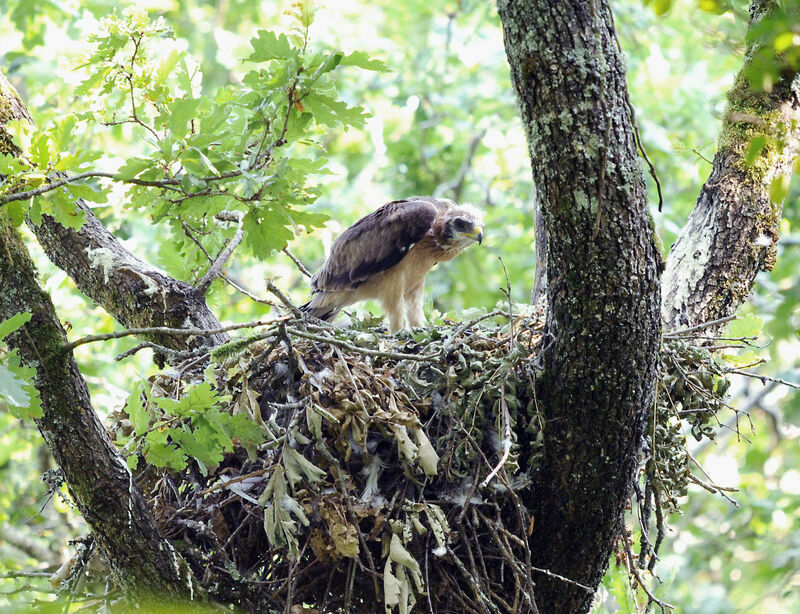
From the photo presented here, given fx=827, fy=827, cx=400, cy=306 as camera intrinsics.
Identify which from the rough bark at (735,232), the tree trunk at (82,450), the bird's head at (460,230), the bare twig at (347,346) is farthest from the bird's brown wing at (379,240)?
the tree trunk at (82,450)

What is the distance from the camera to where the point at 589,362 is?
127 inches

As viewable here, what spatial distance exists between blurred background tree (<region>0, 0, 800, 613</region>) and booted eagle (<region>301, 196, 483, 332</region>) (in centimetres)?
24

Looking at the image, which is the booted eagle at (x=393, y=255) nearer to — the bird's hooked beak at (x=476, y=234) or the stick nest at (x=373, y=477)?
the bird's hooked beak at (x=476, y=234)

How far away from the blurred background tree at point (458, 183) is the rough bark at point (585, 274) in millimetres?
1966

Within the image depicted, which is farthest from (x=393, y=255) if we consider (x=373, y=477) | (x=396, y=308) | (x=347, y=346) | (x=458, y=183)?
(x=458, y=183)

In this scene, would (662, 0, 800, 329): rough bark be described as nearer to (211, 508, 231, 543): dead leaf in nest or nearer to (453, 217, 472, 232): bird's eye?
(453, 217, 472, 232): bird's eye

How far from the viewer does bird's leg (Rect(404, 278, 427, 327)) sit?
607cm

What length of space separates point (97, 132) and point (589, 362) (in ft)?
19.8

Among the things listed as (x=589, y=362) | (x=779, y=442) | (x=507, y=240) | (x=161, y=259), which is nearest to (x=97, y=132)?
(x=161, y=259)

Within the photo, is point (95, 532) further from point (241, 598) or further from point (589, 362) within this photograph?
point (589, 362)

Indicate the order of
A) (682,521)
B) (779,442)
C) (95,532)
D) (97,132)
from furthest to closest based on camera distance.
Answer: (682,521)
(779,442)
(97,132)
(95,532)

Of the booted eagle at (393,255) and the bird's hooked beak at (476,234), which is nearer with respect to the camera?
the booted eagle at (393,255)

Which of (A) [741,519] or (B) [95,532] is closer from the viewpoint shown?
(B) [95,532]

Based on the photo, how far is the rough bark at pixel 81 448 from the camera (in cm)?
285
